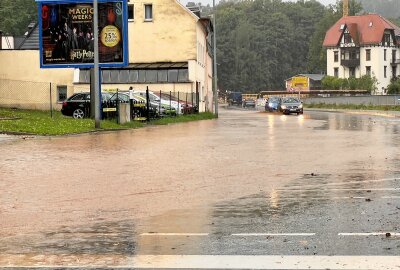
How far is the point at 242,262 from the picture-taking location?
21.2ft

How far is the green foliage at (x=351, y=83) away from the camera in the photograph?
107588mm

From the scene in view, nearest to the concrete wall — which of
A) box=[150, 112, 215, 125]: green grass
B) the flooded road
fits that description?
box=[150, 112, 215, 125]: green grass

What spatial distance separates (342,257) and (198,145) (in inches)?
597

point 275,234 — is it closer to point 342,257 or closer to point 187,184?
point 342,257

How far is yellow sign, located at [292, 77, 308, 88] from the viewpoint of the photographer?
130625 millimetres

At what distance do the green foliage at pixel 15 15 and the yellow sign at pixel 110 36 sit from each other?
74.8 meters

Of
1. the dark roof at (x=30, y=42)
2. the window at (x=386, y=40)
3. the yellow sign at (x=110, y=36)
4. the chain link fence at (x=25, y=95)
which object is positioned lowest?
the chain link fence at (x=25, y=95)

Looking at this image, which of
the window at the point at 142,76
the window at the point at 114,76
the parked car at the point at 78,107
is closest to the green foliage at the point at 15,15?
the window at the point at 114,76

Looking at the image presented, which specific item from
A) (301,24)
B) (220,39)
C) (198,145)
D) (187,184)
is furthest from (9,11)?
(187,184)

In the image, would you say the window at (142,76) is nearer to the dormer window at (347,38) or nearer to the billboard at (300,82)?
the dormer window at (347,38)

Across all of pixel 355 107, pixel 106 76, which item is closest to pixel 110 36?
pixel 106 76

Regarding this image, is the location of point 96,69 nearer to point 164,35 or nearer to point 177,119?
point 177,119

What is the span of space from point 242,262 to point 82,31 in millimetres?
29790

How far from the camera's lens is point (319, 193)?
11078mm
